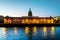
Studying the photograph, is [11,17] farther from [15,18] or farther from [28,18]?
[28,18]

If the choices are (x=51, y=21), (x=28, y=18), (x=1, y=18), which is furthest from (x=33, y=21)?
(x=1, y=18)

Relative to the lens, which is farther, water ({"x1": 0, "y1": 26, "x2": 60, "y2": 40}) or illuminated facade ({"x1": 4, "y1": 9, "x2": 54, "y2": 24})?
illuminated facade ({"x1": 4, "y1": 9, "x2": 54, "y2": 24})

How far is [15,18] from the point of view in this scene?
347ft

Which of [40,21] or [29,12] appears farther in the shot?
[29,12]

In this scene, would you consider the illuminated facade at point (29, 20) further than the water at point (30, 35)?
Yes

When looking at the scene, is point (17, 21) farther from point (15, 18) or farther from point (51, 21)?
point (51, 21)

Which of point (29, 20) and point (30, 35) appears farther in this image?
point (29, 20)

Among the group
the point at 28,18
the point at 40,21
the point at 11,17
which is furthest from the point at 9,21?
the point at 40,21

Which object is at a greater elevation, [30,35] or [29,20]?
[30,35]

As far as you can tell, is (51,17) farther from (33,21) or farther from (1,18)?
(1,18)

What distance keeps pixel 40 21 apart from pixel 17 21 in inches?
525

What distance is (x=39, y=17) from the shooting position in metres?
109

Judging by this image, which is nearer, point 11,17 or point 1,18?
point 11,17

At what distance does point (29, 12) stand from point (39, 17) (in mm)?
14520
